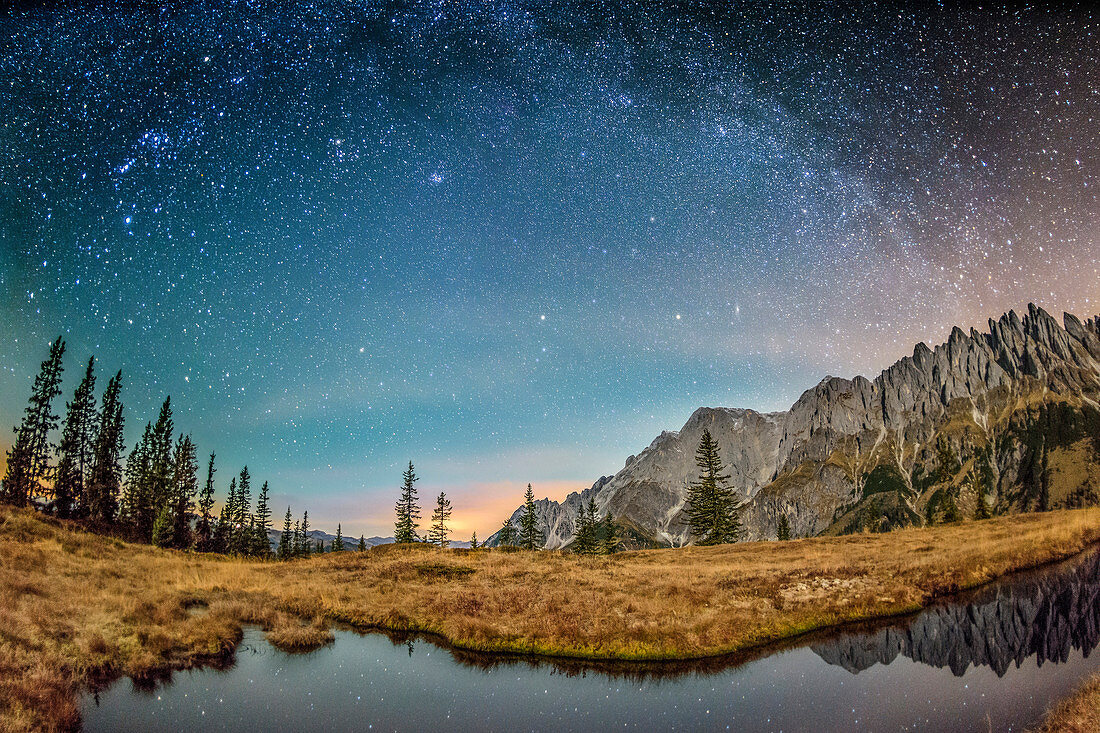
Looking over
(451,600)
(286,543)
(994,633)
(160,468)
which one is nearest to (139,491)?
(160,468)

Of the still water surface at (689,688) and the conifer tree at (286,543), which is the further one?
the conifer tree at (286,543)

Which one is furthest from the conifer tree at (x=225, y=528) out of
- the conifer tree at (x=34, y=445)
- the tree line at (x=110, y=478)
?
the conifer tree at (x=34, y=445)

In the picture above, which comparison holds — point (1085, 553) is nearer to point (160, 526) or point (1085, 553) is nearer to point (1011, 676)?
point (1011, 676)

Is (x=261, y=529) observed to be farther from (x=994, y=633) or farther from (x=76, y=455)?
(x=994, y=633)

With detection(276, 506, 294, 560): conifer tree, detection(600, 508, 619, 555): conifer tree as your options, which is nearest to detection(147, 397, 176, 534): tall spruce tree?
detection(276, 506, 294, 560): conifer tree

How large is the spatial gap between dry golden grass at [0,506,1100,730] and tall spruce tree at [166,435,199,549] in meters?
47.7

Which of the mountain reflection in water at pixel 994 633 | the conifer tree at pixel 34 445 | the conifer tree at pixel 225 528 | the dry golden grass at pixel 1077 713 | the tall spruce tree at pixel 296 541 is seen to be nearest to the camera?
the dry golden grass at pixel 1077 713

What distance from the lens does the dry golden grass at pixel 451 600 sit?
53.6 ft

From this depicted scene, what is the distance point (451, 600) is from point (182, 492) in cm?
7578

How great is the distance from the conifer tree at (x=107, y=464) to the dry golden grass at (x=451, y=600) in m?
38.9

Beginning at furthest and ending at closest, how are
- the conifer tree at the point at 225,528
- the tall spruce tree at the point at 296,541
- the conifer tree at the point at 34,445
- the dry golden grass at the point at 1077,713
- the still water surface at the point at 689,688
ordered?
1. the tall spruce tree at the point at 296,541
2. the conifer tree at the point at 225,528
3. the conifer tree at the point at 34,445
4. the still water surface at the point at 689,688
5. the dry golden grass at the point at 1077,713

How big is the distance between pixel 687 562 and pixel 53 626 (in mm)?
38580

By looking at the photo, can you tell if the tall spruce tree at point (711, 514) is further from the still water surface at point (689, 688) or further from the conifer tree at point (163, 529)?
the conifer tree at point (163, 529)

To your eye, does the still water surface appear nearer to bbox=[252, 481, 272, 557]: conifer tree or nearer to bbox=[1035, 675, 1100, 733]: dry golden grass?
bbox=[1035, 675, 1100, 733]: dry golden grass
